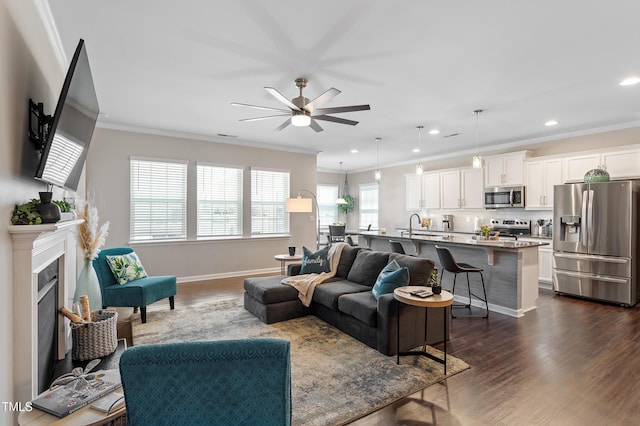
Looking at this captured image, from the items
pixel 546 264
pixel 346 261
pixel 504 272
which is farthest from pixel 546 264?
pixel 346 261

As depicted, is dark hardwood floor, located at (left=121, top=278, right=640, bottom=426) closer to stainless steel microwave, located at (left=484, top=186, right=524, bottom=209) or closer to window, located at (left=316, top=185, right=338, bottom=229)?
stainless steel microwave, located at (left=484, top=186, right=524, bottom=209)

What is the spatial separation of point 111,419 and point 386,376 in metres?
1.94

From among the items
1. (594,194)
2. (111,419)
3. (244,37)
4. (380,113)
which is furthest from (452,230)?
(111,419)

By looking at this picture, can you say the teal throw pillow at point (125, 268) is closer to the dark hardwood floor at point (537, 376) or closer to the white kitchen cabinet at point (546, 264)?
the dark hardwood floor at point (537, 376)

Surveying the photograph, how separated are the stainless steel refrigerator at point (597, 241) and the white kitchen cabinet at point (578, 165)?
0.46m

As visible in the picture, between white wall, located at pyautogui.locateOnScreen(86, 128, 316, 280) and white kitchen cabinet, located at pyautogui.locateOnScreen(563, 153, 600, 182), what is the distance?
4839mm

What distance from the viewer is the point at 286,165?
723 centimetres

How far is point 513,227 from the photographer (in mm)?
6543

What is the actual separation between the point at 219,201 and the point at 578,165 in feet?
21.2

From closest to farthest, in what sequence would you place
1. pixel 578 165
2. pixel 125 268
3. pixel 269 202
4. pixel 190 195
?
pixel 125 268 < pixel 578 165 < pixel 190 195 < pixel 269 202

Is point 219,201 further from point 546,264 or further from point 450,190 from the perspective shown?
point 546,264

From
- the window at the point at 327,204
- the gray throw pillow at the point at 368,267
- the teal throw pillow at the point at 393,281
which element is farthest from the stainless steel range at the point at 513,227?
the window at the point at 327,204

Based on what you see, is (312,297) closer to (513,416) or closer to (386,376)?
(386,376)

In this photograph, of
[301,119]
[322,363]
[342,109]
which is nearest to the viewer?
[322,363]
